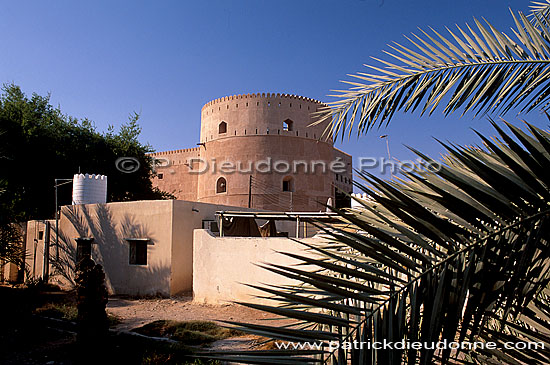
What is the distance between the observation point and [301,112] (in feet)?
67.7

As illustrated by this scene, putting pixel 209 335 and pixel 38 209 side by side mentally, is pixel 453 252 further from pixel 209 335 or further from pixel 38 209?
pixel 38 209

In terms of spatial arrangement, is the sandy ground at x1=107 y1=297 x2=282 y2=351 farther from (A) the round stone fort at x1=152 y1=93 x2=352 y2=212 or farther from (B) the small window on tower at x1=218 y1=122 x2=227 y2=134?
(B) the small window on tower at x1=218 y1=122 x2=227 y2=134

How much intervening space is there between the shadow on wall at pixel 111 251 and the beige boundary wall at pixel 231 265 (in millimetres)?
1261

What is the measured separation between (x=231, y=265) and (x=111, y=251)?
422cm

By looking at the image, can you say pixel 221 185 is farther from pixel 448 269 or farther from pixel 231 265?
pixel 448 269

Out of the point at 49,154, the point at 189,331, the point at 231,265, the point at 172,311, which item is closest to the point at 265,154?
the point at 49,154

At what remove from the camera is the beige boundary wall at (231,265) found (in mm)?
8141

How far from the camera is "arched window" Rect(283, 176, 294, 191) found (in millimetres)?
20714

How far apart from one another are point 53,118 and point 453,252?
62.9 feet

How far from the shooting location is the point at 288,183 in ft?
69.4

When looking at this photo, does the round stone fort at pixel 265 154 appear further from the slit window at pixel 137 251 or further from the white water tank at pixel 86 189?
the slit window at pixel 137 251

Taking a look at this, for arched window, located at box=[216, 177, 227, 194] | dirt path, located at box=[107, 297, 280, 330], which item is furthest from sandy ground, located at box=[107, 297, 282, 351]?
arched window, located at box=[216, 177, 227, 194]

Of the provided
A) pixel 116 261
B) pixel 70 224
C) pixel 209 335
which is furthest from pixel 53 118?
pixel 209 335

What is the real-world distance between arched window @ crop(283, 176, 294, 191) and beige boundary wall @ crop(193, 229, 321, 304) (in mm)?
11748
